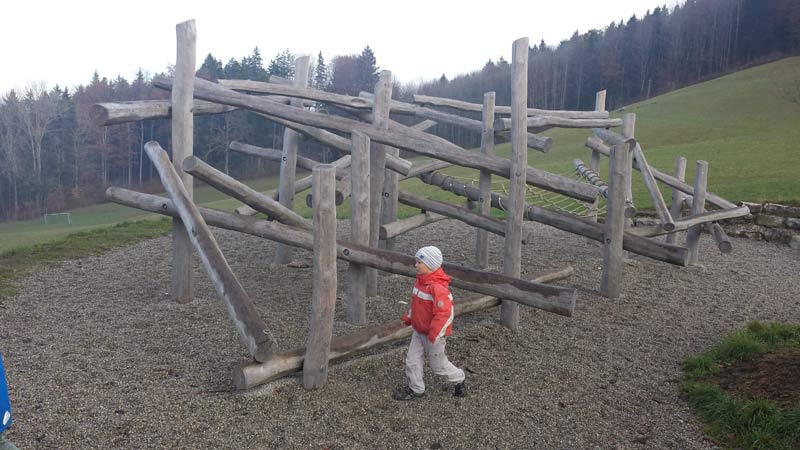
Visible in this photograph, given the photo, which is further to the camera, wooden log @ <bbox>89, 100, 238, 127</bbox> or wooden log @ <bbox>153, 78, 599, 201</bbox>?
wooden log @ <bbox>153, 78, 599, 201</bbox>

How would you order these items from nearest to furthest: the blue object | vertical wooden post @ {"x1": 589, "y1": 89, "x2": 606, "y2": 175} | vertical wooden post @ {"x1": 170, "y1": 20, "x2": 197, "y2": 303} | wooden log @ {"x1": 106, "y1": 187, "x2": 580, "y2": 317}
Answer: the blue object → wooden log @ {"x1": 106, "y1": 187, "x2": 580, "y2": 317} → vertical wooden post @ {"x1": 170, "y1": 20, "x2": 197, "y2": 303} → vertical wooden post @ {"x1": 589, "y1": 89, "x2": 606, "y2": 175}

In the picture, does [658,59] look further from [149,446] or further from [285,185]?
[149,446]

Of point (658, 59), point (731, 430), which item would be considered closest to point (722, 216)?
point (731, 430)

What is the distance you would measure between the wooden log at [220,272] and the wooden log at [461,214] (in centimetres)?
322

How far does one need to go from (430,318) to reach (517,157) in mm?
2315

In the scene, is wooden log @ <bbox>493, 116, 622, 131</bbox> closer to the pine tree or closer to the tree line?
the tree line

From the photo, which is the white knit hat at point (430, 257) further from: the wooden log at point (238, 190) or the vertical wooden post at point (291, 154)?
the vertical wooden post at point (291, 154)

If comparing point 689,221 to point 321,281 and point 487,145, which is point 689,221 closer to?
point 487,145

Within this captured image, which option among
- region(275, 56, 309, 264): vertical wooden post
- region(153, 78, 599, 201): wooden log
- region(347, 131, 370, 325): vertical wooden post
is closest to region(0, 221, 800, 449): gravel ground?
region(347, 131, 370, 325): vertical wooden post

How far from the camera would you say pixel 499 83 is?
6844 centimetres

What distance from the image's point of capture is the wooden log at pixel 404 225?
299 inches

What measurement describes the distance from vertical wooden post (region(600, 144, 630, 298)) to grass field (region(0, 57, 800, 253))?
10.6 feet

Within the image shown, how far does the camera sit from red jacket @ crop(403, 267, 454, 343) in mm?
4523

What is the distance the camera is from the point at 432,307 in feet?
15.2
